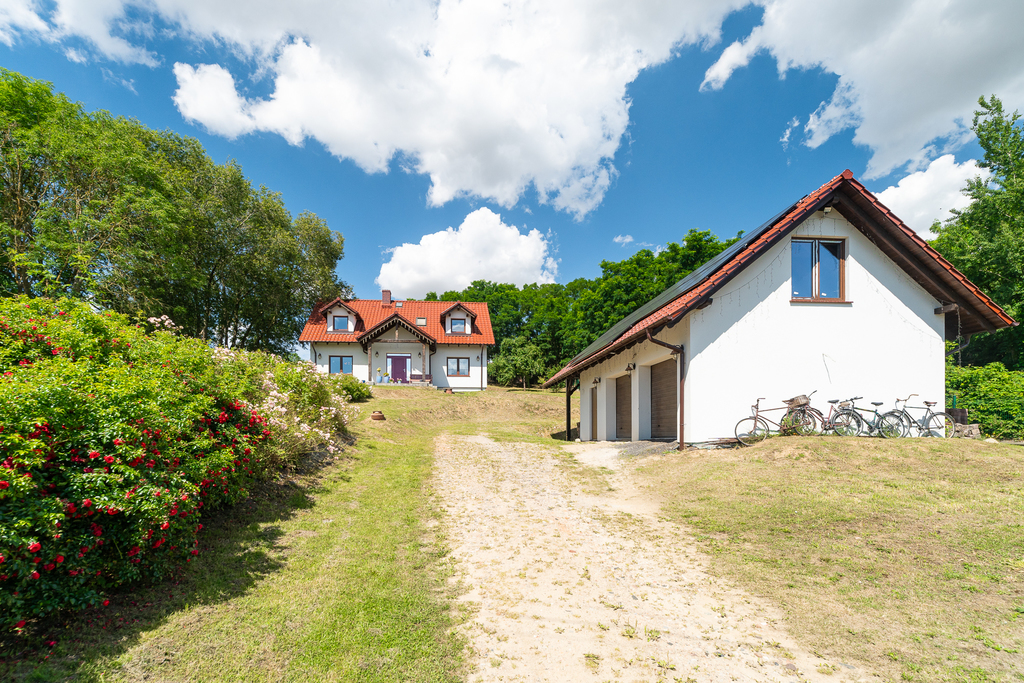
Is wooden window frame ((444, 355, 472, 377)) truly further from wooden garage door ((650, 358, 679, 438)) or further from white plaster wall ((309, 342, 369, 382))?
wooden garage door ((650, 358, 679, 438))

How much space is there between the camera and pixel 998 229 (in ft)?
80.1

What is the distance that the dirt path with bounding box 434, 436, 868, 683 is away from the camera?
3.53 meters

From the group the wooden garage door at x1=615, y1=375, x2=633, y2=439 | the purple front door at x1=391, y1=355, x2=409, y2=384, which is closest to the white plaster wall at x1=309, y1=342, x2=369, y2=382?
the purple front door at x1=391, y1=355, x2=409, y2=384

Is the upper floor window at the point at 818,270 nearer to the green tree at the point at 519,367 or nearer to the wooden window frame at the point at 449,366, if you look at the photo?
the wooden window frame at the point at 449,366

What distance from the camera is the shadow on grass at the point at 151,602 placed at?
10.6 ft

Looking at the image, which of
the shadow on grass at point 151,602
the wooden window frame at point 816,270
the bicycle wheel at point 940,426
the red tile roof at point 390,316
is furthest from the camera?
the red tile roof at point 390,316

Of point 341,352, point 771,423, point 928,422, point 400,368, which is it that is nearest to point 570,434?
point 771,423

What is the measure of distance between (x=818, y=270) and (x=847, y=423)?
403 centimetres

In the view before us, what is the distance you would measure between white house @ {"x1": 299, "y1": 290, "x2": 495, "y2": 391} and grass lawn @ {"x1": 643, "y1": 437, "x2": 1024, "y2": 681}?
2699 centimetres

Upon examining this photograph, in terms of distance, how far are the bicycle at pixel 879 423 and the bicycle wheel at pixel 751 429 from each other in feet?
6.65

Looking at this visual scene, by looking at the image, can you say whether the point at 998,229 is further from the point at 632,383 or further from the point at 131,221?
the point at 131,221

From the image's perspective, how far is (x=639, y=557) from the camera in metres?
5.71

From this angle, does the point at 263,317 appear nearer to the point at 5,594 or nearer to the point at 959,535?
the point at 5,594

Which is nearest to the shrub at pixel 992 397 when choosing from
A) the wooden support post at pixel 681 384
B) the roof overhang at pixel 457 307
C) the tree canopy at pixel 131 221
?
the wooden support post at pixel 681 384
